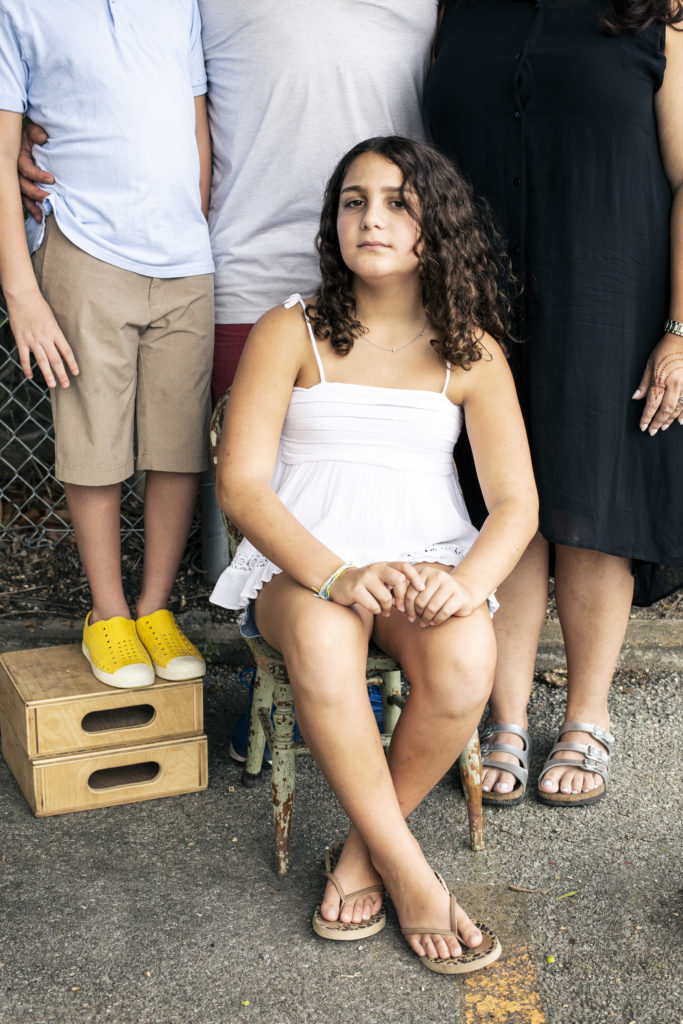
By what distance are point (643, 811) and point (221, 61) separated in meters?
2.12

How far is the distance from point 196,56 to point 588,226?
102 cm

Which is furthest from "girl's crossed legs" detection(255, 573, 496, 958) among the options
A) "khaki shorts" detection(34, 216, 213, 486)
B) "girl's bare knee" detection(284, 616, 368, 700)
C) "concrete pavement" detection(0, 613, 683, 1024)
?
"khaki shorts" detection(34, 216, 213, 486)

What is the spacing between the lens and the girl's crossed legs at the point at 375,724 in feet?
6.82

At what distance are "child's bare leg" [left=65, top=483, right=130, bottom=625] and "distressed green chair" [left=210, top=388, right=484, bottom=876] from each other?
29 centimetres

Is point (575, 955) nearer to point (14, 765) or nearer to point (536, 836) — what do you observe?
point (536, 836)

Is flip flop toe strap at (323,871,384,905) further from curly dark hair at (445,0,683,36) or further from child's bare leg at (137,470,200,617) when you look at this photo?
curly dark hair at (445,0,683,36)

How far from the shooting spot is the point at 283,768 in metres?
2.35

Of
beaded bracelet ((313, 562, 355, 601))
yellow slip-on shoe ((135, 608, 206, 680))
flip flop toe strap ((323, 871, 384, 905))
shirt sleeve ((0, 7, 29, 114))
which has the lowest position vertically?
flip flop toe strap ((323, 871, 384, 905))

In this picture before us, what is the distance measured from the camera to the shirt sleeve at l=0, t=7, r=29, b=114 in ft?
7.70

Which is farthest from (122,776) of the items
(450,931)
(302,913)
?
(450,931)

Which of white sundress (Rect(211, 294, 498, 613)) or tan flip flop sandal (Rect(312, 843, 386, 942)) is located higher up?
white sundress (Rect(211, 294, 498, 613))

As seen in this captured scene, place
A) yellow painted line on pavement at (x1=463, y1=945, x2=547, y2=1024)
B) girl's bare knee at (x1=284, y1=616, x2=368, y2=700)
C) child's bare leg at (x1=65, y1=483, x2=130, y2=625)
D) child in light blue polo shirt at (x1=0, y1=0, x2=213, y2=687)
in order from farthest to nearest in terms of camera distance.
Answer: child's bare leg at (x1=65, y1=483, x2=130, y2=625), child in light blue polo shirt at (x1=0, y1=0, x2=213, y2=687), girl's bare knee at (x1=284, y1=616, x2=368, y2=700), yellow painted line on pavement at (x1=463, y1=945, x2=547, y2=1024)

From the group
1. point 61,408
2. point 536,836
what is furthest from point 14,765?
point 536,836

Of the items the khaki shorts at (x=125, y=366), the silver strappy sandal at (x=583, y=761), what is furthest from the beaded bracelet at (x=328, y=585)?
the silver strappy sandal at (x=583, y=761)
